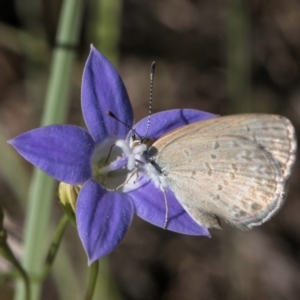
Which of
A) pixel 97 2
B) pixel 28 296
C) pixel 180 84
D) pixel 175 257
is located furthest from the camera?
pixel 180 84

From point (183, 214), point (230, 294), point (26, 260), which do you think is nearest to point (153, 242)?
point (230, 294)

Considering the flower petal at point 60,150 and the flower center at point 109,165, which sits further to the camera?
the flower center at point 109,165

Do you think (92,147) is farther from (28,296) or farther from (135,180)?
(28,296)

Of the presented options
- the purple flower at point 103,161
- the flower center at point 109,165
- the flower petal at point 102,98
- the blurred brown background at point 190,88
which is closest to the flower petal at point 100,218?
the purple flower at point 103,161

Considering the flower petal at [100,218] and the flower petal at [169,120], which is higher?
the flower petal at [169,120]

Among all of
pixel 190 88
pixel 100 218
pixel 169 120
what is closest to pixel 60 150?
pixel 100 218

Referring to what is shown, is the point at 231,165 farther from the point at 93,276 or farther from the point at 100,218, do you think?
the point at 93,276

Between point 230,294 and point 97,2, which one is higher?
point 97,2

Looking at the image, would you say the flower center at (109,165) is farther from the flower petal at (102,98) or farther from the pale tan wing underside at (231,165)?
the pale tan wing underside at (231,165)
